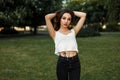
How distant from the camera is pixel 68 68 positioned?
4742 mm

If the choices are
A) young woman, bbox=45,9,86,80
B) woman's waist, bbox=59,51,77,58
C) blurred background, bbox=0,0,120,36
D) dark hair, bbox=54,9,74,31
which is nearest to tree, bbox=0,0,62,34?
blurred background, bbox=0,0,120,36

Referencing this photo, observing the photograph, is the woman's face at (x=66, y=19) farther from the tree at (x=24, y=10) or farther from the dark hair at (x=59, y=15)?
the tree at (x=24, y=10)

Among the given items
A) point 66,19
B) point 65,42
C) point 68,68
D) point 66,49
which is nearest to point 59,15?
point 66,19

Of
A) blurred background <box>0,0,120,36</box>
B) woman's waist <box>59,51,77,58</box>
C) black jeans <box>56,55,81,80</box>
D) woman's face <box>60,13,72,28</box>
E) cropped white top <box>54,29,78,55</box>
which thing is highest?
woman's face <box>60,13,72,28</box>

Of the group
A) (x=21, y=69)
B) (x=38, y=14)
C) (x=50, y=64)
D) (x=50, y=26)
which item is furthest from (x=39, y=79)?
(x=38, y=14)

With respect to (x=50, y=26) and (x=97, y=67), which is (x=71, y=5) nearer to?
(x=97, y=67)

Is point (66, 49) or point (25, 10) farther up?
point (66, 49)

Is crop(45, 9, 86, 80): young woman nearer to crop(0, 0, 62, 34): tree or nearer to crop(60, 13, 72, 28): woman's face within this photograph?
crop(60, 13, 72, 28): woman's face

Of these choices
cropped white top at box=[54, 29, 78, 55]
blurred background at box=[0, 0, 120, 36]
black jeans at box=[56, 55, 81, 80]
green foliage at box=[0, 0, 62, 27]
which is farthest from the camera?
green foliage at box=[0, 0, 62, 27]

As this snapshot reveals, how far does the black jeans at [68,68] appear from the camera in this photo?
4715 millimetres

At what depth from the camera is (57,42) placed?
4.91 meters

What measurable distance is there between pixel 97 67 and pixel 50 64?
7.11 feet

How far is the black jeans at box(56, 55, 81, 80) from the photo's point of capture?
4.71m

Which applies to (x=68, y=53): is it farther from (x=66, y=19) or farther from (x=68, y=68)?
(x=66, y=19)
